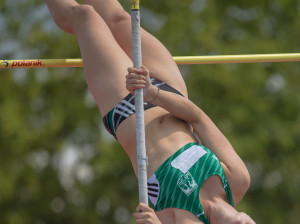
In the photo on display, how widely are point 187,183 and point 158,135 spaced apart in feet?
1.26

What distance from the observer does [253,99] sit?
14.4 meters

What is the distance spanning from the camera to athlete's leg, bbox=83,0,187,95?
5777 mm

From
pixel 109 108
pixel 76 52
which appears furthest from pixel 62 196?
pixel 109 108

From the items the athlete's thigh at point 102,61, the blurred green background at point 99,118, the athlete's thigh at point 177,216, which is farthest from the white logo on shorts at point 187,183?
the blurred green background at point 99,118

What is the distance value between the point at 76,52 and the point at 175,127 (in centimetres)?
892

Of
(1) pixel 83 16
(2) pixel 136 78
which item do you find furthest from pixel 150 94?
(1) pixel 83 16

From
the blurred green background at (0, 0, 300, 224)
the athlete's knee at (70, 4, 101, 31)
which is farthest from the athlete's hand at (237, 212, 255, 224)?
the blurred green background at (0, 0, 300, 224)

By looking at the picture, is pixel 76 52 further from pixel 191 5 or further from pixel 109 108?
pixel 109 108

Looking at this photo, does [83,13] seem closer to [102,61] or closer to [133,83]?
[102,61]

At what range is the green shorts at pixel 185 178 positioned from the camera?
17.1 feet

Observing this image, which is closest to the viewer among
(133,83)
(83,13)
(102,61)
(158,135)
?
(133,83)

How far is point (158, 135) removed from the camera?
17.6ft

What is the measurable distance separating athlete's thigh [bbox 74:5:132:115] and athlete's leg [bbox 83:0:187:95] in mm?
199

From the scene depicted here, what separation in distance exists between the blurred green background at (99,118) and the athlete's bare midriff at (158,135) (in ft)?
26.9
